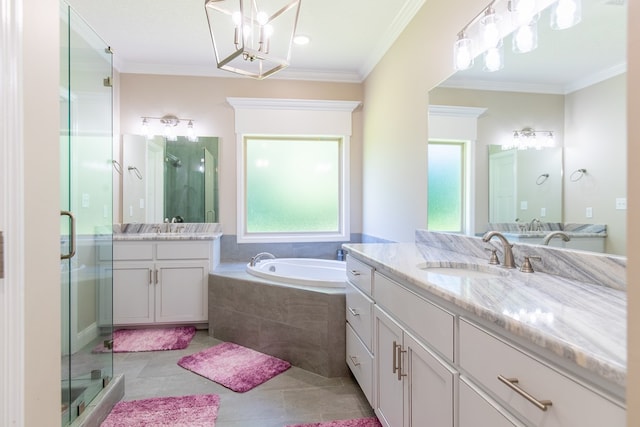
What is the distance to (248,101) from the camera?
3613 millimetres

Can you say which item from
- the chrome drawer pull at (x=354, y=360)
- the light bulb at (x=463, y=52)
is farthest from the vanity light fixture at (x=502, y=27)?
the chrome drawer pull at (x=354, y=360)

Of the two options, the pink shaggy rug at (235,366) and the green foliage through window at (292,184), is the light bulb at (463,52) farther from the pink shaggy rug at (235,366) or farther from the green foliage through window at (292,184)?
the pink shaggy rug at (235,366)

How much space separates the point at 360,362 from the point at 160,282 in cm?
210

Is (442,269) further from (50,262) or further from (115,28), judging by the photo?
(115,28)

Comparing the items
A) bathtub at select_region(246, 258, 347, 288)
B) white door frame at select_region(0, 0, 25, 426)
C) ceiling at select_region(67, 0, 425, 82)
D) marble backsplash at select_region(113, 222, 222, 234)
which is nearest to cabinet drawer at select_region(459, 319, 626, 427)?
white door frame at select_region(0, 0, 25, 426)

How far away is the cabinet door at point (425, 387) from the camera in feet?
3.46

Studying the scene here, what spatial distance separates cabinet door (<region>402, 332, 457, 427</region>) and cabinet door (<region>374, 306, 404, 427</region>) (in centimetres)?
7

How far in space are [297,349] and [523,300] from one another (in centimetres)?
182

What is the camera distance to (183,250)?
10.4 feet

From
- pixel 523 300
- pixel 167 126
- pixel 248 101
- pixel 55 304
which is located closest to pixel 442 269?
pixel 523 300


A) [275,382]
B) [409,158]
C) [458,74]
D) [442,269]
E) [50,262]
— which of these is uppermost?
[458,74]

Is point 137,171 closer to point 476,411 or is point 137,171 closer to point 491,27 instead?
point 491,27

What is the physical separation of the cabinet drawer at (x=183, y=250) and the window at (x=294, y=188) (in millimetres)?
662

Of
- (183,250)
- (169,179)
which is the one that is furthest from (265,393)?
(169,179)
